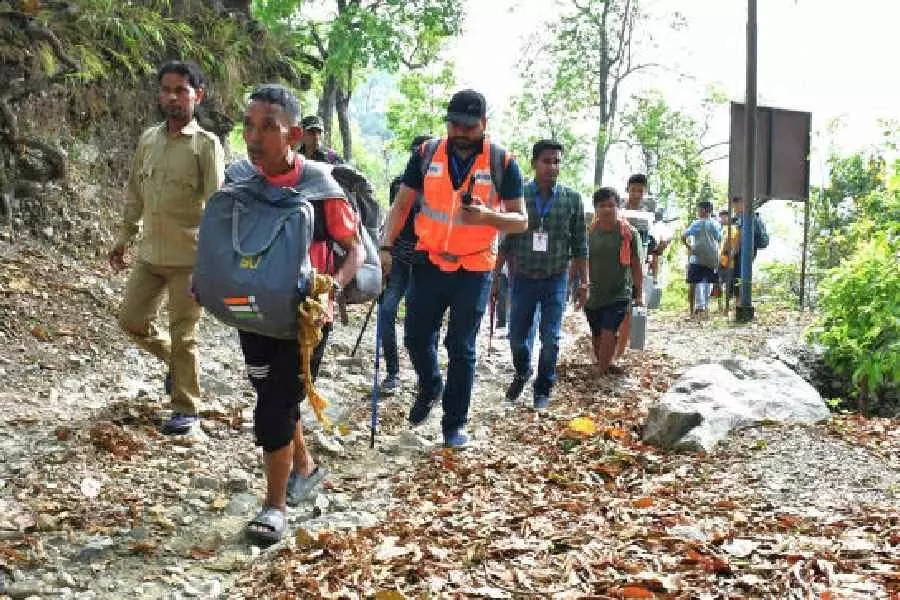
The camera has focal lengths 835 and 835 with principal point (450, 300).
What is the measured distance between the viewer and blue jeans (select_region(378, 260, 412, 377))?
6883mm

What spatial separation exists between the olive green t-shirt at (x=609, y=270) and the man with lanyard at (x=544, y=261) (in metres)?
0.82

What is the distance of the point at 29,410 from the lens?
208 inches

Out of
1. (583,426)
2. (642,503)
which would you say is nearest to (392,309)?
(583,426)

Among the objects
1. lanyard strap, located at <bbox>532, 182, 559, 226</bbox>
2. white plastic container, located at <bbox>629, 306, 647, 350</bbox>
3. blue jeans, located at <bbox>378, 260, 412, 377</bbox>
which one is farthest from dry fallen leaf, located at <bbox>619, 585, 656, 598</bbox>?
white plastic container, located at <bbox>629, 306, 647, 350</bbox>

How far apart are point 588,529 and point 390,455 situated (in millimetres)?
1964

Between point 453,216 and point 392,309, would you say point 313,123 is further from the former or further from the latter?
point 453,216

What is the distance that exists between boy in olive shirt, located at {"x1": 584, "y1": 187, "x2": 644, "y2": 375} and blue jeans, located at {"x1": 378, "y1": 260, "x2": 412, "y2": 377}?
Answer: 189 cm

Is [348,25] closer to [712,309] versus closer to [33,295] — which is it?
[712,309]

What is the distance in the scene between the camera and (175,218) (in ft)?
16.3

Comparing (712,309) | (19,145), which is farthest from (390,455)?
(712,309)

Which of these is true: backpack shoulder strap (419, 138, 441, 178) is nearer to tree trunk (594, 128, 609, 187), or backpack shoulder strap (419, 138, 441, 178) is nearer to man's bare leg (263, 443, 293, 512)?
man's bare leg (263, 443, 293, 512)

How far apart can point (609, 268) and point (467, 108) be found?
3444 millimetres

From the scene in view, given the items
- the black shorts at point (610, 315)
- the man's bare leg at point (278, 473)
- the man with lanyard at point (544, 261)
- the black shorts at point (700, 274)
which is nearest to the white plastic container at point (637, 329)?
the black shorts at point (610, 315)

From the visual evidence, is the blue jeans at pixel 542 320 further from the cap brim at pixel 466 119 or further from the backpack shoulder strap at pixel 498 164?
the cap brim at pixel 466 119
